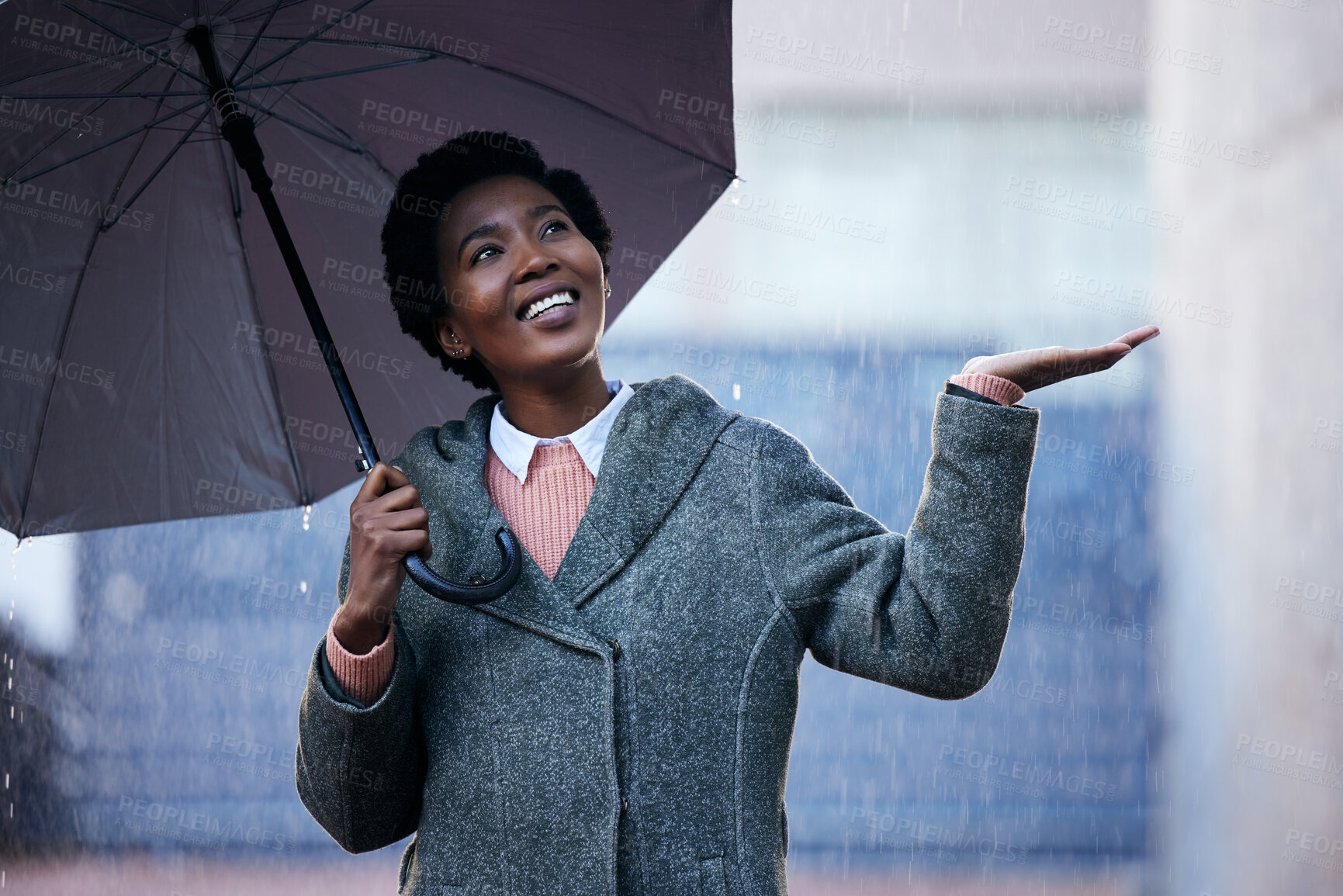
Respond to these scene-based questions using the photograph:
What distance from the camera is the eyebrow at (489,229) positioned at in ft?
4.72

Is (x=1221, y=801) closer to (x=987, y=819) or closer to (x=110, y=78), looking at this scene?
(x=987, y=819)

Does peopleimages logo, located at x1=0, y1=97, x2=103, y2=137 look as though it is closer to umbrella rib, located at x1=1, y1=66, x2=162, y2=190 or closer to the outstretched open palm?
umbrella rib, located at x1=1, y1=66, x2=162, y2=190

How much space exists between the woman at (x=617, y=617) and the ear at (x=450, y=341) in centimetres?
10

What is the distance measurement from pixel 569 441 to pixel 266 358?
0.62 meters

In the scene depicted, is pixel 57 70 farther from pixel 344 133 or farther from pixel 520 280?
pixel 520 280

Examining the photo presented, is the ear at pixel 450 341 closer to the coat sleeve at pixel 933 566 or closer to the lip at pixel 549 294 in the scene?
the lip at pixel 549 294

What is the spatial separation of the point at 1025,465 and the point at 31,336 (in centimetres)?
135

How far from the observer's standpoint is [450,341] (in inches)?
60.9

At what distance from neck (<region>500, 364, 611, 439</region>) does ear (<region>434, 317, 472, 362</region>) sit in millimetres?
117

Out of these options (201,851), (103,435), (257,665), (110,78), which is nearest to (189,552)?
(257,665)

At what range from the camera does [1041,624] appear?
16.0ft

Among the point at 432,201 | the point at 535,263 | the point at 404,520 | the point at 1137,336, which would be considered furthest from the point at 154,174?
the point at 1137,336

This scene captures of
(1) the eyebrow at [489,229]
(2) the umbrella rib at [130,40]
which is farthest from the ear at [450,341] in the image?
(2) the umbrella rib at [130,40]

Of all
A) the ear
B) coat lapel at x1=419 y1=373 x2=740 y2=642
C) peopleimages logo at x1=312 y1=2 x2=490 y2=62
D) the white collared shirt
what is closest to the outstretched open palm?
coat lapel at x1=419 y1=373 x2=740 y2=642
